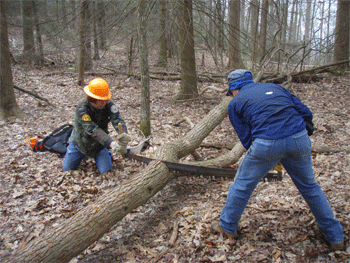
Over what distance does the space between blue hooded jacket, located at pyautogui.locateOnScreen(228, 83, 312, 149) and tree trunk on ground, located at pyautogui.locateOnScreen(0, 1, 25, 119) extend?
6507 mm

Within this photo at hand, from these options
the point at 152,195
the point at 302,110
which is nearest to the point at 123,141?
the point at 152,195

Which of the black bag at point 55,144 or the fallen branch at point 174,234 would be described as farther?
the black bag at point 55,144

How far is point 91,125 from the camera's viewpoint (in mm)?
4055

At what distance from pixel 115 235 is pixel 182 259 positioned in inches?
37.2

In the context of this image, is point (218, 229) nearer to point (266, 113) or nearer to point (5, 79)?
point (266, 113)

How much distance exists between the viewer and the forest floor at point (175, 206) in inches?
110

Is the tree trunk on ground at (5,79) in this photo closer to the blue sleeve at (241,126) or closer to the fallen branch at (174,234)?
the fallen branch at (174,234)

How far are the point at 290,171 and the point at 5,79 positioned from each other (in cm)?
717

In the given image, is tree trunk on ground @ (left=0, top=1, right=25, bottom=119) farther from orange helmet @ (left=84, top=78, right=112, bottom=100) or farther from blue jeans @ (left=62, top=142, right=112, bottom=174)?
orange helmet @ (left=84, top=78, right=112, bottom=100)

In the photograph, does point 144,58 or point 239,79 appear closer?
point 239,79

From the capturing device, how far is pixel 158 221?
343cm

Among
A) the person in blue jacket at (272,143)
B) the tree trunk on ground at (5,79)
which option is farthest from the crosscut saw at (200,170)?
the tree trunk on ground at (5,79)

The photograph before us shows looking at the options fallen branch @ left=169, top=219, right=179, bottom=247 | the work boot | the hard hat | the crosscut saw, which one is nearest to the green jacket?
the crosscut saw

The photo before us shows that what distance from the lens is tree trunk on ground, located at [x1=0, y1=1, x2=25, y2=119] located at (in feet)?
21.5
